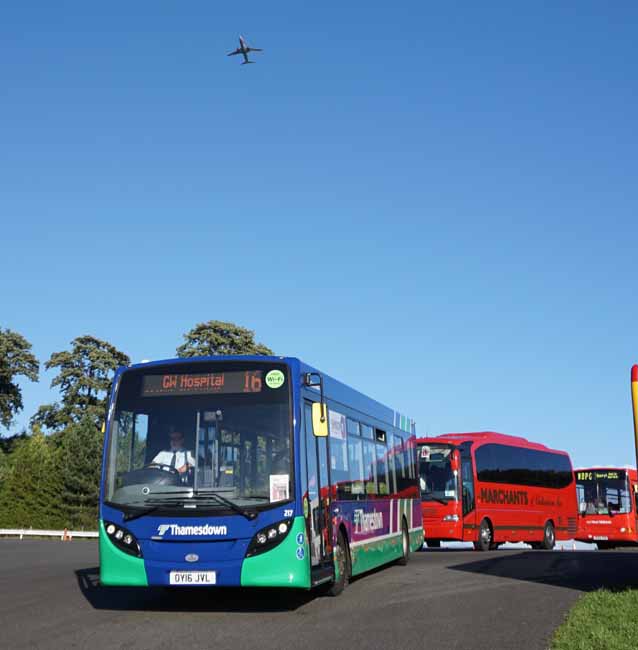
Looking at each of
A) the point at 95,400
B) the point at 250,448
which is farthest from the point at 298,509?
the point at 95,400

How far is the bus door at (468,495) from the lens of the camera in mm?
28578

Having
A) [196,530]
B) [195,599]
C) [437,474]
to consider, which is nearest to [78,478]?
[437,474]

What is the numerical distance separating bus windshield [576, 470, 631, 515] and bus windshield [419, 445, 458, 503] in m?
13.3

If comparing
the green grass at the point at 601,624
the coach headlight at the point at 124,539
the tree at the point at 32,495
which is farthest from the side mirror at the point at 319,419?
the tree at the point at 32,495

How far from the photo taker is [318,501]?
44.0ft

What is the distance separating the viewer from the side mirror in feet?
42.0

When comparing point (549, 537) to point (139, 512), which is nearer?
point (139, 512)

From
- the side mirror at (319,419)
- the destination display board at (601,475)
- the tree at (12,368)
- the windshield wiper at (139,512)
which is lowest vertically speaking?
the windshield wiper at (139,512)

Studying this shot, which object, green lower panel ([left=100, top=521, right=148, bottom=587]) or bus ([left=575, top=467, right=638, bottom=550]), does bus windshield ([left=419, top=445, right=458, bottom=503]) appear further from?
green lower panel ([left=100, top=521, right=148, bottom=587])

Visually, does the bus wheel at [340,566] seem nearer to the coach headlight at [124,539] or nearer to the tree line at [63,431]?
the coach headlight at [124,539]

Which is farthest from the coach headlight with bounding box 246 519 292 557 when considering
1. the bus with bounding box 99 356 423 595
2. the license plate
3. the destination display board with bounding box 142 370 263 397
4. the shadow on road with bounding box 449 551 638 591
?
the shadow on road with bounding box 449 551 638 591

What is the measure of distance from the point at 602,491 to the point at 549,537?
6.61 metres

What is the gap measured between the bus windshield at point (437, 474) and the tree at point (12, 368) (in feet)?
167

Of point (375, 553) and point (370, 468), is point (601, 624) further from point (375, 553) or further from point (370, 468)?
point (370, 468)
